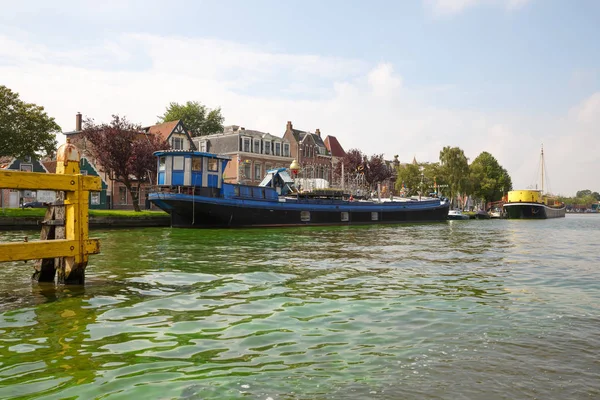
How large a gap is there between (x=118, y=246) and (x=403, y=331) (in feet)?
53.8

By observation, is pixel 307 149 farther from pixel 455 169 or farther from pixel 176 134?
pixel 455 169

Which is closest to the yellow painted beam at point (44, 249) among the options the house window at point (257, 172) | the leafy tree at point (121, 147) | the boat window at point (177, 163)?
the boat window at point (177, 163)

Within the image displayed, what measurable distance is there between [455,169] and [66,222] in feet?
259

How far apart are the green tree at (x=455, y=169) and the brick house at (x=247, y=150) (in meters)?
27.7

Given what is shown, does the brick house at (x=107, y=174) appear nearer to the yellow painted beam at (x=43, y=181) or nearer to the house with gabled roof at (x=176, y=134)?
the house with gabled roof at (x=176, y=134)

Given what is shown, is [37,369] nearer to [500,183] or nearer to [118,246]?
[118,246]

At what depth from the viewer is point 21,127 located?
38.6 meters

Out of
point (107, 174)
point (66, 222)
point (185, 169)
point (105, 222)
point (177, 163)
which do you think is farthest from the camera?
point (107, 174)

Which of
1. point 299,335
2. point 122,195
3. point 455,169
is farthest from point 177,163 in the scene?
point 455,169

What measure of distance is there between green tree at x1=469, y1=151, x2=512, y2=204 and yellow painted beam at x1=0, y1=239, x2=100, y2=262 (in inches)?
3534

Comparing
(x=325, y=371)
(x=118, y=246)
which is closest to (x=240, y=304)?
(x=325, y=371)

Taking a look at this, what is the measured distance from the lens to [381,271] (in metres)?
13.7

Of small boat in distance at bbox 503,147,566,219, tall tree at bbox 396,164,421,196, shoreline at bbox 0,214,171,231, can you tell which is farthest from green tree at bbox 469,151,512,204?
shoreline at bbox 0,214,171,231

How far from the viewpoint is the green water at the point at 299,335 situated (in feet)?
16.4
